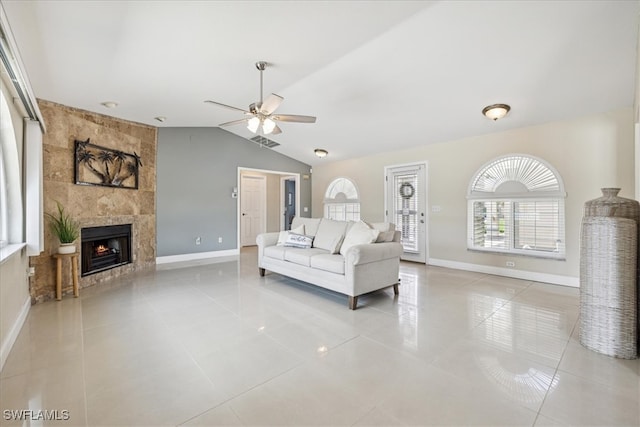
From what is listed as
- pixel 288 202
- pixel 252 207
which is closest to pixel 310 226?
pixel 252 207

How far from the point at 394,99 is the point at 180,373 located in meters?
3.94

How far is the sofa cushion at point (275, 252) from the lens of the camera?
4.13 metres

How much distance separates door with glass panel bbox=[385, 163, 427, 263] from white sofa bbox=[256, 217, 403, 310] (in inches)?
83.6

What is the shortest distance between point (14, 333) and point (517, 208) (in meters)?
6.15

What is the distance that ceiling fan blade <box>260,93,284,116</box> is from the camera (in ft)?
9.09

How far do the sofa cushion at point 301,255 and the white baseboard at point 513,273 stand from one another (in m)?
2.62

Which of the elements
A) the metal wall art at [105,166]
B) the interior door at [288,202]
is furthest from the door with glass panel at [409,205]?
the metal wall art at [105,166]

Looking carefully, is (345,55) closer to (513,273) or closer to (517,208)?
(517,208)

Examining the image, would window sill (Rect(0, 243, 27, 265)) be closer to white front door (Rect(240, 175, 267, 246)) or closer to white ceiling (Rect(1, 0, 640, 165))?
white ceiling (Rect(1, 0, 640, 165))

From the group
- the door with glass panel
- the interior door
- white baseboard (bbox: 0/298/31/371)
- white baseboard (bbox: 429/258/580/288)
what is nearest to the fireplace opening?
white baseboard (bbox: 0/298/31/371)

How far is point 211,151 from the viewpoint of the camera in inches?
240

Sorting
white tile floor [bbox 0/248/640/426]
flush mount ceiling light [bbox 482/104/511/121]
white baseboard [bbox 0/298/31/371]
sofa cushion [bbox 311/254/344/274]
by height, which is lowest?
white tile floor [bbox 0/248/640/426]

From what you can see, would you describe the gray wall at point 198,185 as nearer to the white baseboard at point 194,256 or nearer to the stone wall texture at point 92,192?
the white baseboard at point 194,256

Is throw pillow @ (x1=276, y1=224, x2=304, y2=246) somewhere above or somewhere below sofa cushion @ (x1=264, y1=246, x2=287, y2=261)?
above
